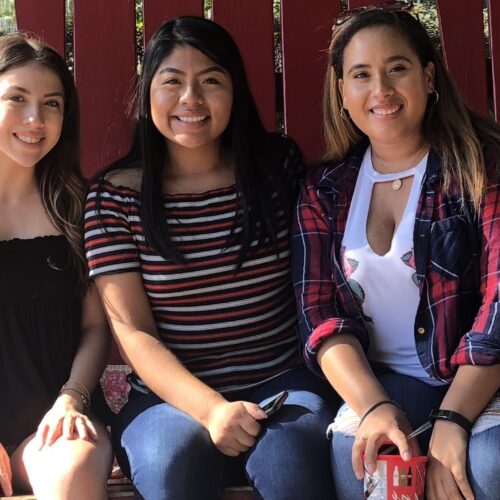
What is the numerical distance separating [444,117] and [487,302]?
1.72 ft

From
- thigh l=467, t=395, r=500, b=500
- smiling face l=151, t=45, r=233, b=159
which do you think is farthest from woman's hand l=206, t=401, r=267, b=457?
smiling face l=151, t=45, r=233, b=159

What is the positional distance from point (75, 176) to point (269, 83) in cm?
76

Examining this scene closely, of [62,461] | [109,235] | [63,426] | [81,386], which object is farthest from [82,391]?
[109,235]

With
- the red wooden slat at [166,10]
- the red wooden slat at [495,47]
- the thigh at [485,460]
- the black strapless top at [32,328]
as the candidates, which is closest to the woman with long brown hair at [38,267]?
the black strapless top at [32,328]

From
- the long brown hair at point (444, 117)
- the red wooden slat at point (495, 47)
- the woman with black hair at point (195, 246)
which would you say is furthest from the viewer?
the red wooden slat at point (495, 47)

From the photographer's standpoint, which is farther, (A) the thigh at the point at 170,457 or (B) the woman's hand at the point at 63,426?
(B) the woman's hand at the point at 63,426

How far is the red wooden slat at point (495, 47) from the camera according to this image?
10.3 feet

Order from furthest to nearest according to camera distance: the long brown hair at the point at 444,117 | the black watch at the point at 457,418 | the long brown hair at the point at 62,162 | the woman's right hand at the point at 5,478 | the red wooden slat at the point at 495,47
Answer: the red wooden slat at the point at 495,47 < the long brown hair at the point at 62,162 < the long brown hair at the point at 444,117 < the woman's right hand at the point at 5,478 < the black watch at the point at 457,418

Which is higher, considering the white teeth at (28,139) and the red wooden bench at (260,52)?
the red wooden bench at (260,52)

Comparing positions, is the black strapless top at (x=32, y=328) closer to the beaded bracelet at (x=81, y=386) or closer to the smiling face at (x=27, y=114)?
the beaded bracelet at (x=81, y=386)

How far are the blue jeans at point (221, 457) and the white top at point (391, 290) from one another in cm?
22

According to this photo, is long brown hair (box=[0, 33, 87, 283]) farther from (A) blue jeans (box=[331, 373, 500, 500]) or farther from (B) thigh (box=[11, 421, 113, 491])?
(A) blue jeans (box=[331, 373, 500, 500])

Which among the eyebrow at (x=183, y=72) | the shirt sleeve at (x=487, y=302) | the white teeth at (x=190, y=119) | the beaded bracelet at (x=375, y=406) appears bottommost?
the beaded bracelet at (x=375, y=406)

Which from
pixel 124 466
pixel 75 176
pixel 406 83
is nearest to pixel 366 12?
pixel 406 83
